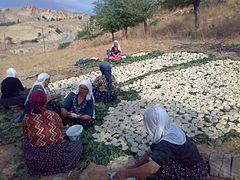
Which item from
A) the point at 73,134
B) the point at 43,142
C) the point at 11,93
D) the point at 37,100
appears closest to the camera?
the point at 37,100

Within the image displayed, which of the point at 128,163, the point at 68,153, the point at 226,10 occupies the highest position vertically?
the point at 226,10

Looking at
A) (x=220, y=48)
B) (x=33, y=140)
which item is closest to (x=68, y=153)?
(x=33, y=140)

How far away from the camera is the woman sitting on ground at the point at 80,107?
5145mm

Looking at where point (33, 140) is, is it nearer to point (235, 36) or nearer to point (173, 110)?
point (173, 110)

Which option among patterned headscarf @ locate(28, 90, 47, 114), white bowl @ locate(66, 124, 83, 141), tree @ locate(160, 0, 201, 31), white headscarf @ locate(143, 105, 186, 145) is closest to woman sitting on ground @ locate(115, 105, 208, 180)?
white headscarf @ locate(143, 105, 186, 145)

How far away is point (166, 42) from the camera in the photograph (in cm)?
1504

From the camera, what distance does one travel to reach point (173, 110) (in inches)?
233

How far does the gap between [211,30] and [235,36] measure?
141 inches

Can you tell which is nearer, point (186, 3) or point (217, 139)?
point (217, 139)

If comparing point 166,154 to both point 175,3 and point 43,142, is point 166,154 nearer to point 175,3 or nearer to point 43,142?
point 43,142

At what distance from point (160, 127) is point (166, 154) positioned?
0.26 m

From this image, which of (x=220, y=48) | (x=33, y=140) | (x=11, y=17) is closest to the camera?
(x=33, y=140)

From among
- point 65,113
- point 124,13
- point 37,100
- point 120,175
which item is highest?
point 124,13

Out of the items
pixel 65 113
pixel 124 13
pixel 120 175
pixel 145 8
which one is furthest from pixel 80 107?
pixel 145 8
